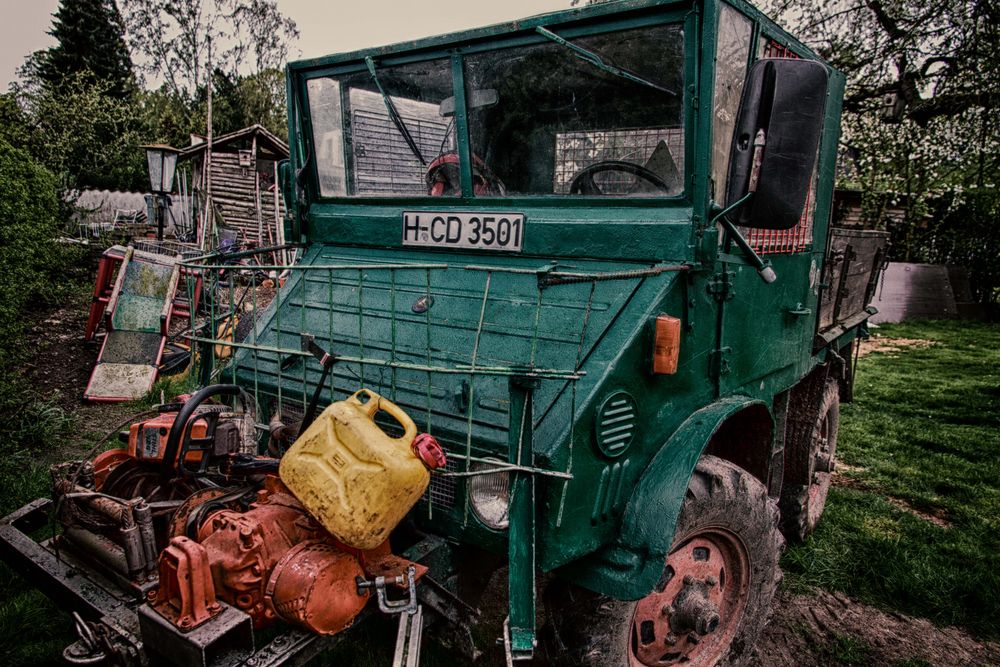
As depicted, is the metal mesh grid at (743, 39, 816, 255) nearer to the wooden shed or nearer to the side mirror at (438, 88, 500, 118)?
the side mirror at (438, 88, 500, 118)

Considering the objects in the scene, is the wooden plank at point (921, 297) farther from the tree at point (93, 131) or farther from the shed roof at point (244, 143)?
the tree at point (93, 131)

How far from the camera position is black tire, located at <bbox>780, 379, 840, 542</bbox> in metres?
4.47

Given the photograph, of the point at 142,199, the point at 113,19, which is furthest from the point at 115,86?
the point at 142,199

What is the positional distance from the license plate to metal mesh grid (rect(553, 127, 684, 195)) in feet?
0.86

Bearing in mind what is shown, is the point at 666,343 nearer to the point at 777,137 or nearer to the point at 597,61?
the point at 777,137

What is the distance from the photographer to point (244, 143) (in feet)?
62.8

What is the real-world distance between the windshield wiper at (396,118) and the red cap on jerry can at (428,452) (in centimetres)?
171

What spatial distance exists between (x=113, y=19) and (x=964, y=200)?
112ft

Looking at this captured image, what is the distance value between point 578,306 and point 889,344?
11550 millimetres

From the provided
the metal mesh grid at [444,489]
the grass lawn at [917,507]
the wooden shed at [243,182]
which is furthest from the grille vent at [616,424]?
the wooden shed at [243,182]

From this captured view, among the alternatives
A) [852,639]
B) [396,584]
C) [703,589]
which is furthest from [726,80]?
[852,639]

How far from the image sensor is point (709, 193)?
2.77m

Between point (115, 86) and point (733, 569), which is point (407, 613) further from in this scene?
point (115, 86)

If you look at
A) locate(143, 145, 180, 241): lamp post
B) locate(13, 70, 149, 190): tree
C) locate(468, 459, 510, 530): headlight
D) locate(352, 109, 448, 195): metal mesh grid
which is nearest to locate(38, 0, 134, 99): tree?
locate(13, 70, 149, 190): tree
